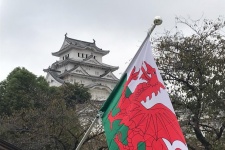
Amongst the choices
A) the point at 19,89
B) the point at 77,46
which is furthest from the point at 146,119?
the point at 77,46

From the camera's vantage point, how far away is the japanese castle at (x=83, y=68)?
6981cm

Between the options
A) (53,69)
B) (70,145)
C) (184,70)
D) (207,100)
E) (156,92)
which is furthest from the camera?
(53,69)

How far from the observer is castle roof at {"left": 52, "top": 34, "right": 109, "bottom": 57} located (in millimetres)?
76812

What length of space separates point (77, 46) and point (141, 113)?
235 ft

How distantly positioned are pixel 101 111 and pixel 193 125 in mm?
8362

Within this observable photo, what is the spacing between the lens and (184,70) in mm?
13750

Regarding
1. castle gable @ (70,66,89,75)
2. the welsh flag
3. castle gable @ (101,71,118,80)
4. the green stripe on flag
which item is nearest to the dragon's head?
the welsh flag

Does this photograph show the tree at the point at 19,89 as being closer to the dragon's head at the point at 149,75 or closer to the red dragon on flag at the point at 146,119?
the dragon's head at the point at 149,75

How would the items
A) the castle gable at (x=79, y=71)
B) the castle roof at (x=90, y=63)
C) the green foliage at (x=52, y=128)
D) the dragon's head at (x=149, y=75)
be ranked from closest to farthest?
1. the dragon's head at (x=149, y=75)
2. the green foliage at (x=52, y=128)
3. the castle gable at (x=79, y=71)
4. the castle roof at (x=90, y=63)

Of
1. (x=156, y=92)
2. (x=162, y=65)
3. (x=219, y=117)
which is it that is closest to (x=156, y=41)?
(x=162, y=65)

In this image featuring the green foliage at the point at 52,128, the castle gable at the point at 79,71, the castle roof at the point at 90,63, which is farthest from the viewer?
the castle roof at the point at 90,63

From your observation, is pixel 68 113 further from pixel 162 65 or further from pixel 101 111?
pixel 101 111

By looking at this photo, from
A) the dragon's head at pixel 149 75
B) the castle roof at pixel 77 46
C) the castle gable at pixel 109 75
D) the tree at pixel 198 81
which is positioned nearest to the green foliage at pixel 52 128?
the tree at pixel 198 81

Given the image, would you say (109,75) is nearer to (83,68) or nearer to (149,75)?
(83,68)
